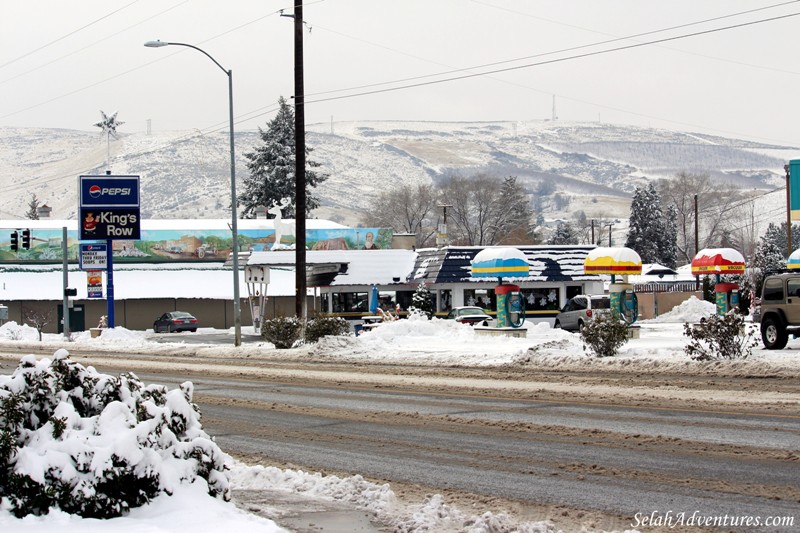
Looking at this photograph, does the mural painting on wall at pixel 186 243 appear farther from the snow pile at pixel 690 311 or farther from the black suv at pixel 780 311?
the black suv at pixel 780 311

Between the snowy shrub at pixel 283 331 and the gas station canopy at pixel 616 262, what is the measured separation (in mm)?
16270

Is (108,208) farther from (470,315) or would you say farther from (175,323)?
(470,315)

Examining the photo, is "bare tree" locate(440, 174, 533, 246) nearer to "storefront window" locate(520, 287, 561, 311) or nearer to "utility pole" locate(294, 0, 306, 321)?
"storefront window" locate(520, 287, 561, 311)

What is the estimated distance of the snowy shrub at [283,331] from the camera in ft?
123

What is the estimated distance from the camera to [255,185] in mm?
107125

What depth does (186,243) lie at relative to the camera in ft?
263

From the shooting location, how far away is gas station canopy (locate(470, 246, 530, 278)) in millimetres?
41406

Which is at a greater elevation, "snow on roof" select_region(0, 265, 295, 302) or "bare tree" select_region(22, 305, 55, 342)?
"snow on roof" select_region(0, 265, 295, 302)

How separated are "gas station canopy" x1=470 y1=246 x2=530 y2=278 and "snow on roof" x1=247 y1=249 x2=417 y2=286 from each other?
64.7 feet

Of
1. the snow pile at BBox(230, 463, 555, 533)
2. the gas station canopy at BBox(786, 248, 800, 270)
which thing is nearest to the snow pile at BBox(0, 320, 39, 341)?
the gas station canopy at BBox(786, 248, 800, 270)

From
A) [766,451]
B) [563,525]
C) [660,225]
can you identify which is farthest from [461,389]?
[660,225]

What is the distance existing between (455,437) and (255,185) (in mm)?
94424

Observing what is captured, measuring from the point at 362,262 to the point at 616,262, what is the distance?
63.8 ft

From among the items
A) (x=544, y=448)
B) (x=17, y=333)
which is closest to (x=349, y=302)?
(x=17, y=333)
